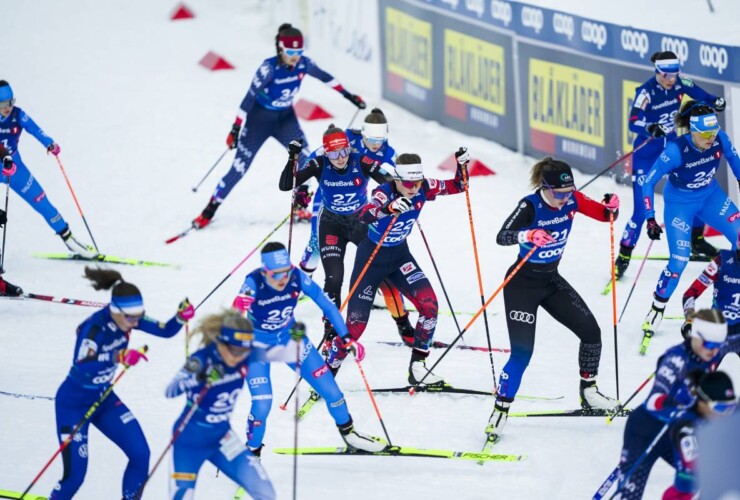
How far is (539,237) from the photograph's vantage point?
7.78 meters

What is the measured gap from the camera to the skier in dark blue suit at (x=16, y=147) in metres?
11.3

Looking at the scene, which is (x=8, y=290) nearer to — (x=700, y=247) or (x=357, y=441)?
(x=357, y=441)

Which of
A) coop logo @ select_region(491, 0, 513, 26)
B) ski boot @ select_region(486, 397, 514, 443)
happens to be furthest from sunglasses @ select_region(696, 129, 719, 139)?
coop logo @ select_region(491, 0, 513, 26)

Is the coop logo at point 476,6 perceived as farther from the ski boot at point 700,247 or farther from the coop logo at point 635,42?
the ski boot at point 700,247

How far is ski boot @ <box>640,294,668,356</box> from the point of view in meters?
9.60

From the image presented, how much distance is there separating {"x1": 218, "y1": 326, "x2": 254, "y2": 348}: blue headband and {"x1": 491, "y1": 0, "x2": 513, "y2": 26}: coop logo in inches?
313

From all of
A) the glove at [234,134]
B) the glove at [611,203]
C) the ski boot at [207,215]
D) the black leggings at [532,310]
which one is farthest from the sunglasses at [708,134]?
the ski boot at [207,215]

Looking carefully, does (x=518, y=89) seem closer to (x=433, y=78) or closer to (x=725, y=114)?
(x=433, y=78)

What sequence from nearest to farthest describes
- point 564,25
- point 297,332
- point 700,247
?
point 297,332 < point 700,247 < point 564,25

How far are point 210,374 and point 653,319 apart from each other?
13.9 ft

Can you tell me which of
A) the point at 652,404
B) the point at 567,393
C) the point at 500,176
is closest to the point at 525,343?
the point at 567,393

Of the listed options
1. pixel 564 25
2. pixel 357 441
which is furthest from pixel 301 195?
pixel 564 25

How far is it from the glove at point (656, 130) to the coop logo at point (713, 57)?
51.3 inches

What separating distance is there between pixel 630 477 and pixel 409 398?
260cm
